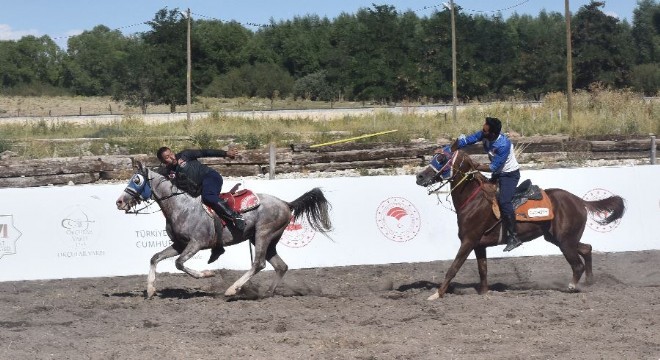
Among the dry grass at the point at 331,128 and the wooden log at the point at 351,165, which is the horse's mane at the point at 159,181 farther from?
the dry grass at the point at 331,128

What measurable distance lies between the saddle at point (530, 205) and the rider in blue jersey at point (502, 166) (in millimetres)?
148

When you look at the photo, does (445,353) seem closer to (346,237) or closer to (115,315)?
(115,315)

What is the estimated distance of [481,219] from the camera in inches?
486

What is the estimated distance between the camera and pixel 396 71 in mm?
61531

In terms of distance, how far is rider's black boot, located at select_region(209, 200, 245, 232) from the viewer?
1252 cm

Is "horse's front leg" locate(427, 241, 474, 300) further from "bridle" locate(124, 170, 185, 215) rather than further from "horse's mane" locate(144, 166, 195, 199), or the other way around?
"bridle" locate(124, 170, 185, 215)

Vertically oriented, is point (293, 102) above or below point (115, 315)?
above

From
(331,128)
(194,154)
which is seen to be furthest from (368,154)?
(194,154)

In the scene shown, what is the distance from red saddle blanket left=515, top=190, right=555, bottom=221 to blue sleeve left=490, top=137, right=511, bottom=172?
0.69 metres

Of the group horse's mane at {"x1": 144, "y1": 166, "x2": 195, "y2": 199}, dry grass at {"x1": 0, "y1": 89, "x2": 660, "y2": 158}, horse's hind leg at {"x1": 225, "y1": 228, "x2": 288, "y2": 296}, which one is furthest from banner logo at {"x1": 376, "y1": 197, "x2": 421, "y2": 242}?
dry grass at {"x1": 0, "y1": 89, "x2": 660, "y2": 158}

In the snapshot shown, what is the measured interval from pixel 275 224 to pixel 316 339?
11.5 ft

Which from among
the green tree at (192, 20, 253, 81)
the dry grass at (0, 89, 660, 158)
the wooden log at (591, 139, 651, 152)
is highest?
the green tree at (192, 20, 253, 81)

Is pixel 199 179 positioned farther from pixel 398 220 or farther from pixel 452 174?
pixel 398 220

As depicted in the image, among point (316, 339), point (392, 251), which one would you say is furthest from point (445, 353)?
point (392, 251)
